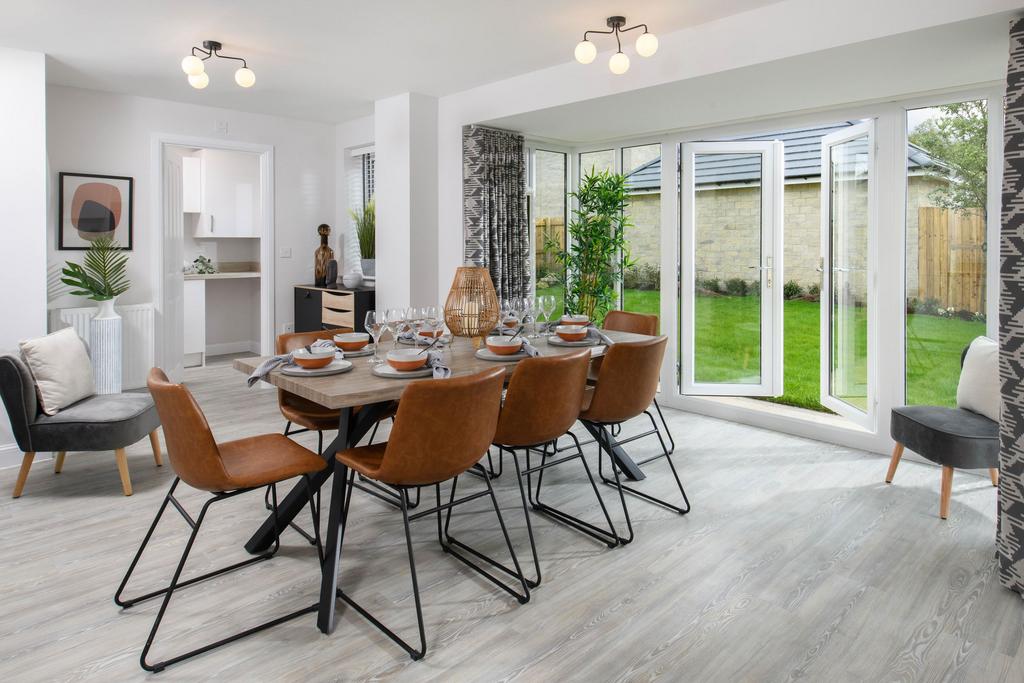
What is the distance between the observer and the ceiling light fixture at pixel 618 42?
11.2ft

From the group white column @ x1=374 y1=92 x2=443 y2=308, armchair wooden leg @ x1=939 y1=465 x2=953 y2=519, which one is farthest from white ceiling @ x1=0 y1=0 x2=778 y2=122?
armchair wooden leg @ x1=939 y1=465 x2=953 y2=519

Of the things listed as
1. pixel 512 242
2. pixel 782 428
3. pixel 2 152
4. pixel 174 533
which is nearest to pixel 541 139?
pixel 512 242

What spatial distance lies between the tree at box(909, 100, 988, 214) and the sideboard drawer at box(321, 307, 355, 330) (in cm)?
447

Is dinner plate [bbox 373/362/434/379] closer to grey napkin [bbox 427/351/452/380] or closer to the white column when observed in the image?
grey napkin [bbox 427/351/452/380]

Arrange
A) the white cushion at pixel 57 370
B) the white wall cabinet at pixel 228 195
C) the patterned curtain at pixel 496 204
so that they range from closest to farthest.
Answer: the white cushion at pixel 57 370 < the patterned curtain at pixel 496 204 < the white wall cabinet at pixel 228 195

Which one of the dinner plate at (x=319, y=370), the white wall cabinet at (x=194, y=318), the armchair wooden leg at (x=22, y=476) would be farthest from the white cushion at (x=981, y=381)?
the white wall cabinet at (x=194, y=318)

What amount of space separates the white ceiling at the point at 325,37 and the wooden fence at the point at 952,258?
1.73 metres

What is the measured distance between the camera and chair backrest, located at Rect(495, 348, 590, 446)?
259cm

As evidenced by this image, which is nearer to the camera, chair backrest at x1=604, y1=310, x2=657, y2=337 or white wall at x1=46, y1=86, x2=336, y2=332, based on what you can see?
chair backrest at x1=604, y1=310, x2=657, y2=337

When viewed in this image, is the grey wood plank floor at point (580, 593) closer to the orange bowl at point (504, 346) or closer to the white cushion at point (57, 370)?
the white cushion at point (57, 370)

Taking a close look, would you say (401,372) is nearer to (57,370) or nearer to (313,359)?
(313,359)

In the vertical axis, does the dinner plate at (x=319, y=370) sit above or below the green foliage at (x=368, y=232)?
below

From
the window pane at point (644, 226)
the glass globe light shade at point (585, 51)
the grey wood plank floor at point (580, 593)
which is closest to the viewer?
the grey wood plank floor at point (580, 593)

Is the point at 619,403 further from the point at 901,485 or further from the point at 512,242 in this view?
the point at 512,242
